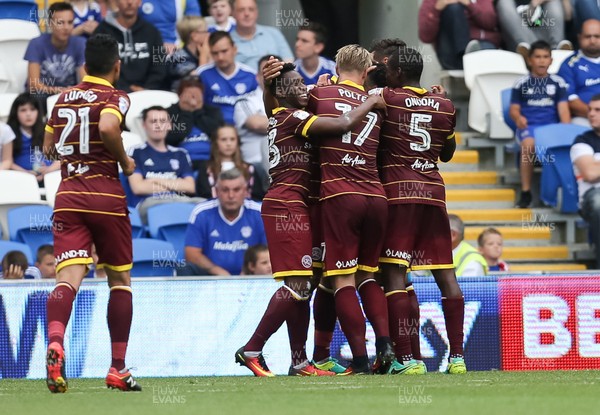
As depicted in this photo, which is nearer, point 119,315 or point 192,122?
point 119,315

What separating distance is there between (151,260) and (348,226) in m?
4.13

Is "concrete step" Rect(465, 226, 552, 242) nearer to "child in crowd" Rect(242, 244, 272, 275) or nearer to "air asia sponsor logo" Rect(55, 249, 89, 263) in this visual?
"child in crowd" Rect(242, 244, 272, 275)

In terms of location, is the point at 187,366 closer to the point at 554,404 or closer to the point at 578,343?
the point at 578,343

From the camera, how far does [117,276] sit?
9234 millimetres

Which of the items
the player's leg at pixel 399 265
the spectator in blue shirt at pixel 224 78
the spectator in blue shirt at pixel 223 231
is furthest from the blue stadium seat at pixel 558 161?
the player's leg at pixel 399 265

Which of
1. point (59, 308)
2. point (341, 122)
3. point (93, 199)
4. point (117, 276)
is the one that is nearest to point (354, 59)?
point (341, 122)

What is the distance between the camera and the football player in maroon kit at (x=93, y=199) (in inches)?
358

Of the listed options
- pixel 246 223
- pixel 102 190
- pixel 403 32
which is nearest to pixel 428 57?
pixel 403 32

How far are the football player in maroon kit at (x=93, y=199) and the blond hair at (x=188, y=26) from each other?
766 centimetres

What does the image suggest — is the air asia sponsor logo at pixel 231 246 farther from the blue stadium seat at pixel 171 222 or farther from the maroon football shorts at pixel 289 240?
the maroon football shorts at pixel 289 240

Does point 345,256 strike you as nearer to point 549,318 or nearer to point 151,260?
point 549,318

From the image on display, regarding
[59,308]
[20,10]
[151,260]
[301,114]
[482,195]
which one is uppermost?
[20,10]

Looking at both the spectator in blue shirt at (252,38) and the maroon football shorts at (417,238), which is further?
the spectator in blue shirt at (252,38)

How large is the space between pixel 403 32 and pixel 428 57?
0.91m
